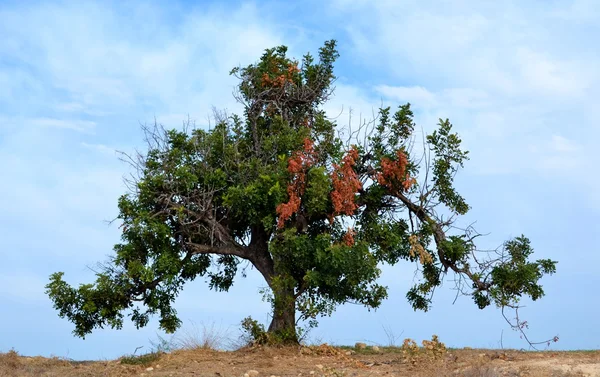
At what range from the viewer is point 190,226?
18.4 meters

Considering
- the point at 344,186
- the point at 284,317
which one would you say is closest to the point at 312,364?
the point at 284,317

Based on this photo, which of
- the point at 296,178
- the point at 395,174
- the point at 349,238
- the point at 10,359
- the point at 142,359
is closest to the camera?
the point at 142,359

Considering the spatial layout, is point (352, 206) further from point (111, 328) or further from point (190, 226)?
point (111, 328)

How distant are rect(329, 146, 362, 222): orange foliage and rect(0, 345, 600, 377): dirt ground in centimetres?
355

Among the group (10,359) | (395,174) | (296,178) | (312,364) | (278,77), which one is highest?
(278,77)

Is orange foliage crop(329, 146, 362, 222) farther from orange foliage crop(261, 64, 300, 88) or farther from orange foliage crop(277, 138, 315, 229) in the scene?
orange foliage crop(261, 64, 300, 88)

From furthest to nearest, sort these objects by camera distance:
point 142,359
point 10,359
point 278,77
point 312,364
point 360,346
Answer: point 278,77, point 360,346, point 10,359, point 142,359, point 312,364

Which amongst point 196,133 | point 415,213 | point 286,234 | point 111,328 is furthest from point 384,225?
point 111,328

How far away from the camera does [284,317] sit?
18250mm

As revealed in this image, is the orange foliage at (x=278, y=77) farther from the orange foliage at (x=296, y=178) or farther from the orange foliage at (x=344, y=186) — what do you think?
the orange foliage at (x=344, y=186)

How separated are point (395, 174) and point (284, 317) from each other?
4.85 metres

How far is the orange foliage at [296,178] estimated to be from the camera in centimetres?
1723

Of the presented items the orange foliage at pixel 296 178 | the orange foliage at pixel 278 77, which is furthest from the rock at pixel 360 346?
the orange foliage at pixel 278 77

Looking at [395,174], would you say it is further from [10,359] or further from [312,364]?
[10,359]
